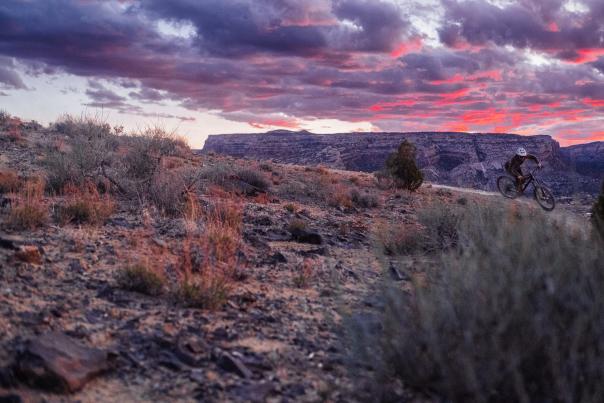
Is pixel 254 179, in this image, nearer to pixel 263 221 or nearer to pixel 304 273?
pixel 263 221

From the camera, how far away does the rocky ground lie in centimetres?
406

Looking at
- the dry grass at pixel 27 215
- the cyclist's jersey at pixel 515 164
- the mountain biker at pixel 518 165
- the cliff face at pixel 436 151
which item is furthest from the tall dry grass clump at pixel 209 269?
the cliff face at pixel 436 151

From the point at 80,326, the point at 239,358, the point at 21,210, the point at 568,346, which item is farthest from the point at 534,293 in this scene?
the point at 21,210

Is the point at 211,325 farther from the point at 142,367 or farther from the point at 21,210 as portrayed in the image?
the point at 21,210

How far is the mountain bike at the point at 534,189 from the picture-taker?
15.0m

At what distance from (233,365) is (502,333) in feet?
6.53

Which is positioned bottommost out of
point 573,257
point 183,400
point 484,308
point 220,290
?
point 183,400

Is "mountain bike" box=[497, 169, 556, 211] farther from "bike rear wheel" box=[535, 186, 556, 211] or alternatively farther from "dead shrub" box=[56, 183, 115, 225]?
"dead shrub" box=[56, 183, 115, 225]

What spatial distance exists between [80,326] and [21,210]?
12.8 ft

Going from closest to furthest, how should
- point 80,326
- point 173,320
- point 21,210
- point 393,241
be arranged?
point 80,326, point 173,320, point 21,210, point 393,241

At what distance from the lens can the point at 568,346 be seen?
3723 millimetres

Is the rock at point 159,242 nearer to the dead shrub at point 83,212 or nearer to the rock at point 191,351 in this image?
the dead shrub at point 83,212

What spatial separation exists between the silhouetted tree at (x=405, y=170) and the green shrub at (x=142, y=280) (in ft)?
53.3

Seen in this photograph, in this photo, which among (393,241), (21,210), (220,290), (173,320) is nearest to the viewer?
(173,320)
